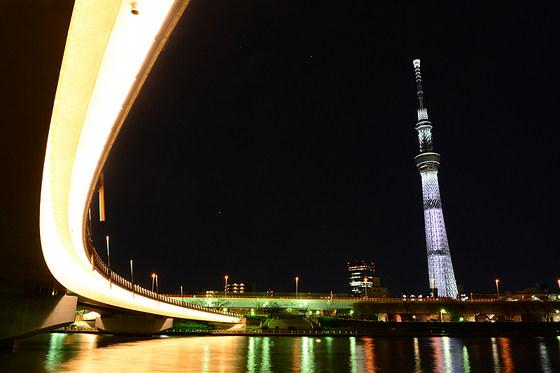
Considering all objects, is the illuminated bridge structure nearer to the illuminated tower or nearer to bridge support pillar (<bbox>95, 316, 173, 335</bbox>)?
bridge support pillar (<bbox>95, 316, 173, 335</bbox>)

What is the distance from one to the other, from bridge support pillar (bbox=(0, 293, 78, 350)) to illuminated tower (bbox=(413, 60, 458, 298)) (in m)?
119

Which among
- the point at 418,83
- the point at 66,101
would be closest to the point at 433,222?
the point at 418,83

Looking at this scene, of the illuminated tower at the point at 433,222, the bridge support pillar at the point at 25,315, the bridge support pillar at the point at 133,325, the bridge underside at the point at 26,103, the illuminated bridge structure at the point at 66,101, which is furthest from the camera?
the illuminated tower at the point at 433,222

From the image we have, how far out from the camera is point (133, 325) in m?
62.2

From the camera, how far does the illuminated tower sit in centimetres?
13825

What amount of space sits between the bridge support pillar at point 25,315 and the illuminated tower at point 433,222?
119 meters

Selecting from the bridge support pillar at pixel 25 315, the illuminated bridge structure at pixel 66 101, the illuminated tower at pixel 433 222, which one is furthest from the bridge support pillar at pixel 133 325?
the illuminated tower at pixel 433 222

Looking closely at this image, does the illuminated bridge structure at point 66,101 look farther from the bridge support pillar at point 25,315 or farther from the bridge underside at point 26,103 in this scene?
the bridge support pillar at point 25,315

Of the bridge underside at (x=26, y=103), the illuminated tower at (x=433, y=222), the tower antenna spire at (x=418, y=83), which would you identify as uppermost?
the tower antenna spire at (x=418, y=83)

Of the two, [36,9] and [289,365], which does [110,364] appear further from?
[36,9]

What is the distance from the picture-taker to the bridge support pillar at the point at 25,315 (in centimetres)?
2947

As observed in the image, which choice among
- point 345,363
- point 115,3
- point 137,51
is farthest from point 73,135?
point 345,363

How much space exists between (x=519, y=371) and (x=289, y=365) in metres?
13.0

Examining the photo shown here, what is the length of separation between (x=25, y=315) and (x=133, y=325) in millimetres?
33705
